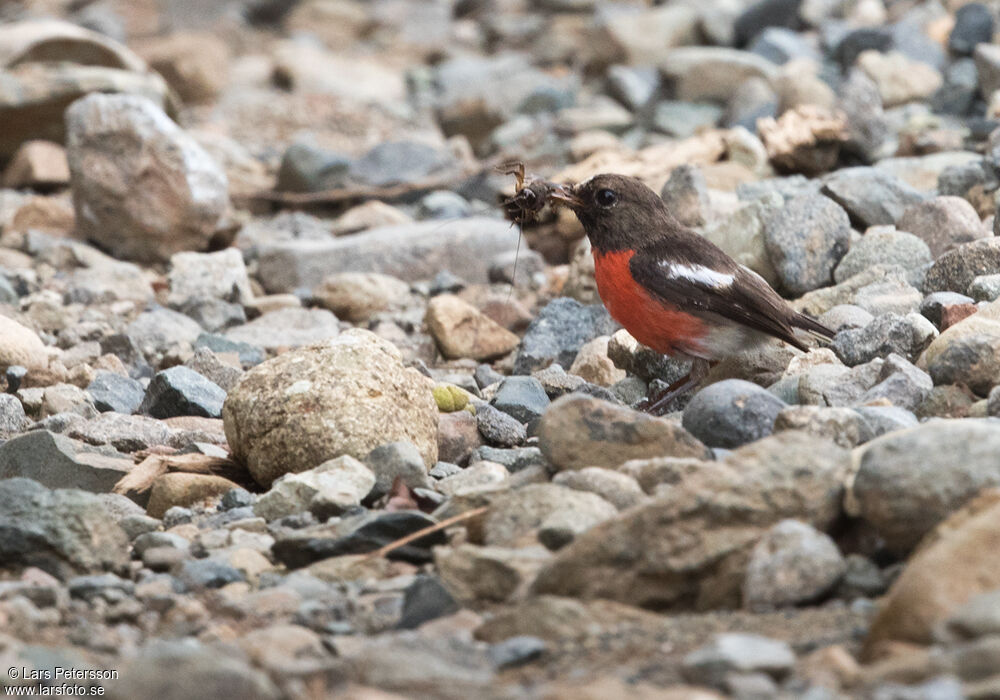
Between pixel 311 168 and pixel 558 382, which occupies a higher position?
pixel 311 168

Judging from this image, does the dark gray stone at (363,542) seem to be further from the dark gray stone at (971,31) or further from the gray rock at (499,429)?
the dark gray stone at (971,31)

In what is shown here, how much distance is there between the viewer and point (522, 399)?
A: 5762 mm

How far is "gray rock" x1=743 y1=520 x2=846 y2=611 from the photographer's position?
11.0ft

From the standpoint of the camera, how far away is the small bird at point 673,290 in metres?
5.61

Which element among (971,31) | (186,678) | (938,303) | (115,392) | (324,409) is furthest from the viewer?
(971,31)

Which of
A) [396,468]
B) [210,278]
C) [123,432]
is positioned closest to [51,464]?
[123,432]

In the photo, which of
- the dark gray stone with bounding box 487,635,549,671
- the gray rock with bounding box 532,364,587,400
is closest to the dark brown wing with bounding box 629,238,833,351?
the gray rock with bounding box 532,364,587,400

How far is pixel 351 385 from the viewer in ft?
16.1

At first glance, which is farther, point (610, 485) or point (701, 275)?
point (701, 275)

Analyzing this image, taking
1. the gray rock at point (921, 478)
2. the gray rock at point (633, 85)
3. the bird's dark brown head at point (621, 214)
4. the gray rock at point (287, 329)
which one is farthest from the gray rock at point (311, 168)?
the gray rock at point (921, 478)

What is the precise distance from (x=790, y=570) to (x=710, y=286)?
2.47 m

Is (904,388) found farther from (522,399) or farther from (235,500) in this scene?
(235,500)

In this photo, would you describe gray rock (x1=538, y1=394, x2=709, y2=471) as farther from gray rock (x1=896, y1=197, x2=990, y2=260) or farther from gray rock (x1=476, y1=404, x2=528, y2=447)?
gray rock (x1=896, y1=197, x2=990, y2=260)

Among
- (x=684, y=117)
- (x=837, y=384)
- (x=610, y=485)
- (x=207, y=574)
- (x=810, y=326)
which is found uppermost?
(x=684, y=117)
